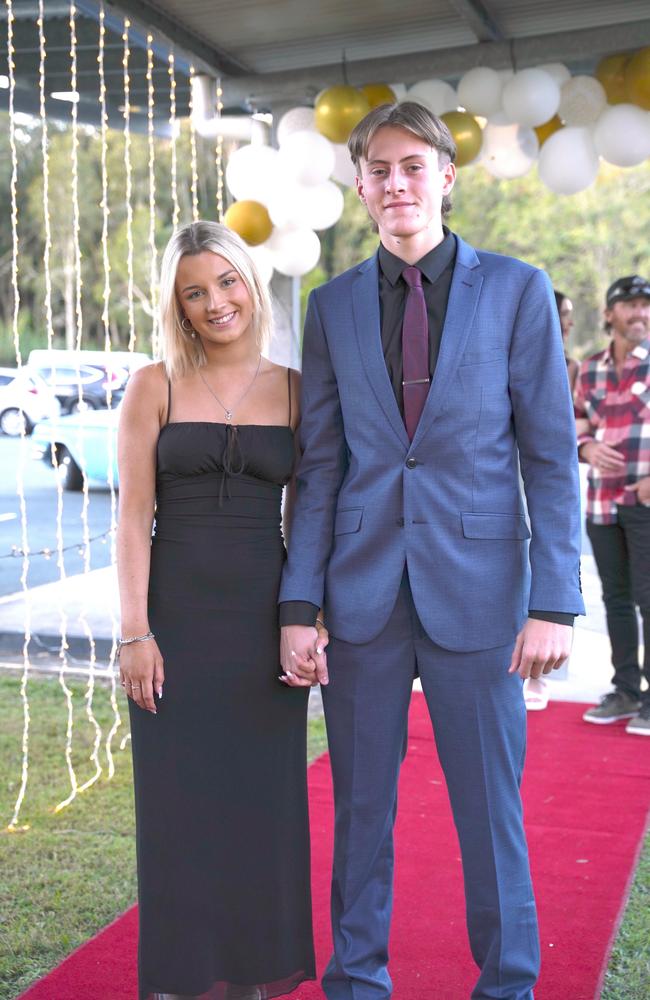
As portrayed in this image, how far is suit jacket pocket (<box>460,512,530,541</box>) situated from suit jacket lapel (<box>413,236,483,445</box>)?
0.60 ft

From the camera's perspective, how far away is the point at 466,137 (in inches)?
194

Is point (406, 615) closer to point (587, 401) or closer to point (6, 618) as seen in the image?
point (587, 401)

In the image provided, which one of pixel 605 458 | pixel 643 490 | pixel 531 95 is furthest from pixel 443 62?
pixel 643 490

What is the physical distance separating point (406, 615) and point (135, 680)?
0.58m

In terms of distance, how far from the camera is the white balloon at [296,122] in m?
5.01

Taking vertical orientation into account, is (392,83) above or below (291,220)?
above

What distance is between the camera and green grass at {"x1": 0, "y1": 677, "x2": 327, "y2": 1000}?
2.89 metres

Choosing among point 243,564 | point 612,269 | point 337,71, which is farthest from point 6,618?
point 612,269

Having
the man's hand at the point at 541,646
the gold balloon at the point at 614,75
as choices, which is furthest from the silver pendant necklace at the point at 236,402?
the gold balloon at the point at 614,75

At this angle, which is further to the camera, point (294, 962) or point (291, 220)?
point (291, 220)

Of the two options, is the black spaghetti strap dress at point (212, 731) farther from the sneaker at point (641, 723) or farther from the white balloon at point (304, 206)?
the white balloon at point (304, 206)

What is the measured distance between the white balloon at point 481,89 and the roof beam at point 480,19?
0.46 ft

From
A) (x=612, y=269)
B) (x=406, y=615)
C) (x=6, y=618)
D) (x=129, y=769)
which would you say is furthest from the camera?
(x=612, y=269)

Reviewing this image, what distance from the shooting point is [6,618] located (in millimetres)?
7086
